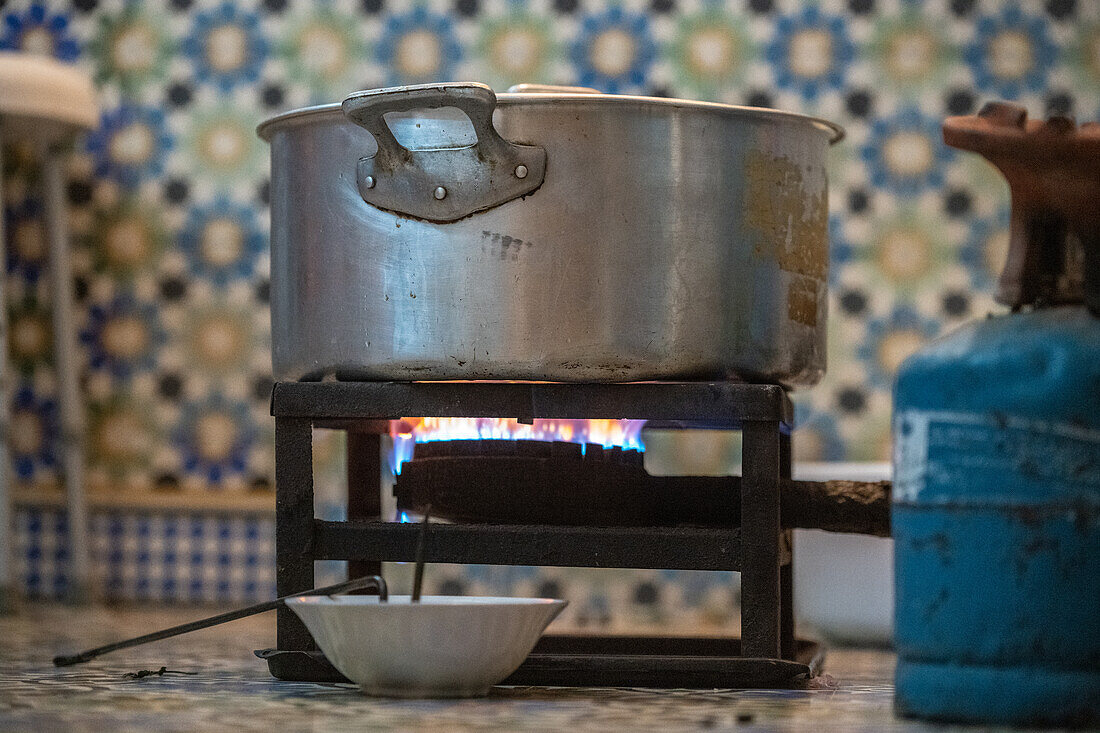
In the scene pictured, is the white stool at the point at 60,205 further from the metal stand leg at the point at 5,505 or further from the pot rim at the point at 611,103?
the pot rim at the point at 611,103

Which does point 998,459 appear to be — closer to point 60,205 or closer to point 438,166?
point 438,166

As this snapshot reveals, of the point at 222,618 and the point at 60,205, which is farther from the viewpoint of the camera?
the point at 60,205

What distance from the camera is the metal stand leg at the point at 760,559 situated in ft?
4.38

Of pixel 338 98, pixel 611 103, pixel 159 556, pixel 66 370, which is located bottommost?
pixel 159 556

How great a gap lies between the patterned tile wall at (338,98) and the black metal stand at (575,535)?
3.64 feet

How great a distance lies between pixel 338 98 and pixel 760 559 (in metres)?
1.52

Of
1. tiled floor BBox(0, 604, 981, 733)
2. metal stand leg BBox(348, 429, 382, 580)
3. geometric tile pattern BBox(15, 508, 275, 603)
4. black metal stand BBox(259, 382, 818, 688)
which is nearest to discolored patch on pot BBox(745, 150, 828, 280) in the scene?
black metal stand BBox(259, 382, 818, 688)

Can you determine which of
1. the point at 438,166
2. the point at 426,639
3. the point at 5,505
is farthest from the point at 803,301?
the point at 5,505

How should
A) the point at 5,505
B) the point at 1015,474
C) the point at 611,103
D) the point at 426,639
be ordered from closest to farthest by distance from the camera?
the point at 1015,474, the point at 426,639, the point at 611,103, the point at 5,505

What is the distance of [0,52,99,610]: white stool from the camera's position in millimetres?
2385

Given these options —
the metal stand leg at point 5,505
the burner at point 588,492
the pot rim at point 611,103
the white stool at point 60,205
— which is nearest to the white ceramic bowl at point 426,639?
the burner at point 588,492

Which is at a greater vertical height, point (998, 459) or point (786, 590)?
point (998, 459)

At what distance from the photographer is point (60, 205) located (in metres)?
2.53

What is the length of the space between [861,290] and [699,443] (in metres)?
0.39
